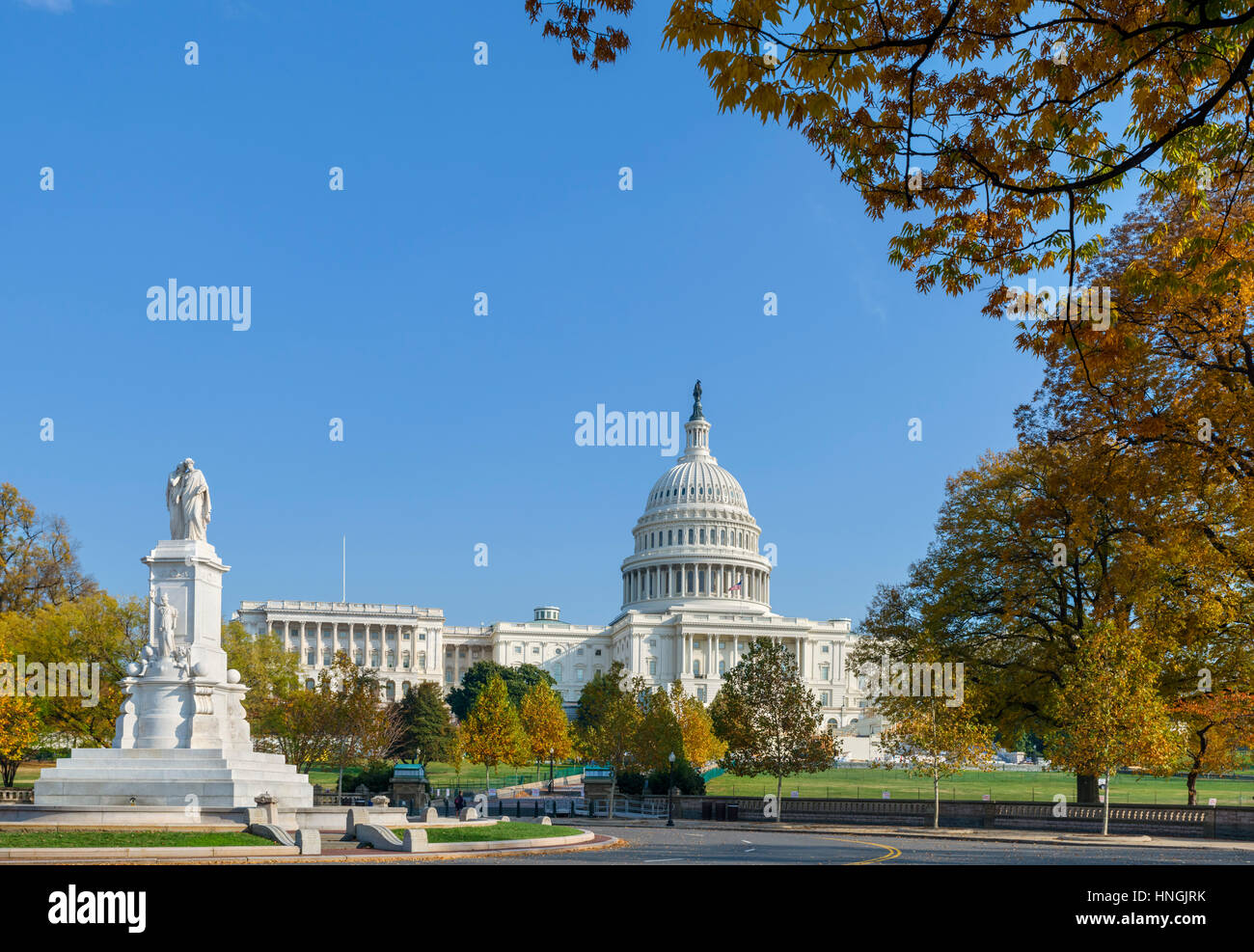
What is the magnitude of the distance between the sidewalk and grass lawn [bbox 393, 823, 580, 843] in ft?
48.9

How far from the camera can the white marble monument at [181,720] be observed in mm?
29297

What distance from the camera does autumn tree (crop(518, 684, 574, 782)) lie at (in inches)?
3204

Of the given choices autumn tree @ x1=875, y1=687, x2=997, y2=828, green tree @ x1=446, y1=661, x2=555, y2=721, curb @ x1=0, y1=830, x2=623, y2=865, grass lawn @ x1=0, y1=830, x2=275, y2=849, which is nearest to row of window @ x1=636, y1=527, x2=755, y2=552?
green tree @ x1=446, y1=661, x2=555, y2=721

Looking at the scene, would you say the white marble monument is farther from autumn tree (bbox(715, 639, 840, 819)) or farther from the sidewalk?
autumn tree (bbox(715, 639, 840, 819))

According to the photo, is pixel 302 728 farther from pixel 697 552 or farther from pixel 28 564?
pixel 697 552

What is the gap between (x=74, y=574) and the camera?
70.2 m

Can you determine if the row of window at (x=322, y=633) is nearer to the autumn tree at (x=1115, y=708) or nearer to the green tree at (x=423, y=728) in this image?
the green tree at (x=423, y=728)

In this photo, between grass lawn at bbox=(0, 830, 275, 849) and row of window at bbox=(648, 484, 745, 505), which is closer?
grass lawn at bbox=(0, 830, 275, 849)

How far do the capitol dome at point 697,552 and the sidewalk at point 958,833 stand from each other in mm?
120624

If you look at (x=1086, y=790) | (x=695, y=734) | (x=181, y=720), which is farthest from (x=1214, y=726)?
(x=695, y=734)

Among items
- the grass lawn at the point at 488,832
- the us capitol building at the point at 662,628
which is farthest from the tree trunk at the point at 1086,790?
the us capitol building at the point at 662,628
